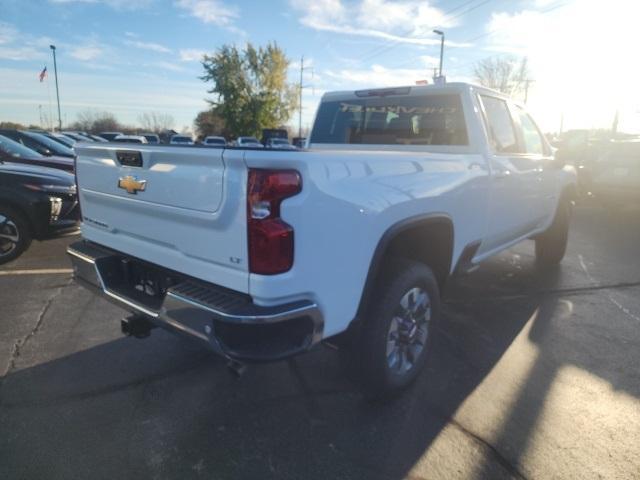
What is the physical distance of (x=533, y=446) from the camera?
250cm

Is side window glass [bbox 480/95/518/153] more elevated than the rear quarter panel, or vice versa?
side window glass [bbox 480/95/518/153]

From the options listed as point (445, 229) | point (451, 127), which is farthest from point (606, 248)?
point (445, 229)

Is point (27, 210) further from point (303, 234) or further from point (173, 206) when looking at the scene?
point (303, 234)

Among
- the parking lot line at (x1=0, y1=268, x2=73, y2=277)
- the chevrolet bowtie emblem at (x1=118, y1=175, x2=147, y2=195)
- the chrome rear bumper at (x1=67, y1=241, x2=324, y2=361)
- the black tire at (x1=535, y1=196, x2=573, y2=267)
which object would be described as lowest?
the parking lot line at (x1=0, y1=268, x2=73, y2=277)

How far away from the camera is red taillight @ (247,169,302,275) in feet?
6.33

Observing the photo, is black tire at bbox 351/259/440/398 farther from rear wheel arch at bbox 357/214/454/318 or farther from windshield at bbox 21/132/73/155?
windshield at bbox 21/132/73/155

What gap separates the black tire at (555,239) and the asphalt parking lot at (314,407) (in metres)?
1.63

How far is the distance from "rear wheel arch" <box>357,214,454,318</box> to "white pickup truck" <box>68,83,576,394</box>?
0.03ft

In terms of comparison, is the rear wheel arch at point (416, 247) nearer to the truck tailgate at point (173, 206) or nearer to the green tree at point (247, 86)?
the truck tailgate at point (173, 206)

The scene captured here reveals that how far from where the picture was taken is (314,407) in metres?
2.83

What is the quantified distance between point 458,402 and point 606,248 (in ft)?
18.9

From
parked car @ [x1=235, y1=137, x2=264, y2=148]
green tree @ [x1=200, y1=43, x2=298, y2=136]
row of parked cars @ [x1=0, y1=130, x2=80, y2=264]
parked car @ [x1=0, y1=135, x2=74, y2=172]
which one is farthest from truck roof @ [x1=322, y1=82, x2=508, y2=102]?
green tree @ [x1=200, y1=43, x2=298, y2=136]

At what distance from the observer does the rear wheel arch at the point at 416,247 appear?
8.05 feet

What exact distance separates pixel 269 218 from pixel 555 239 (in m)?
5.11
